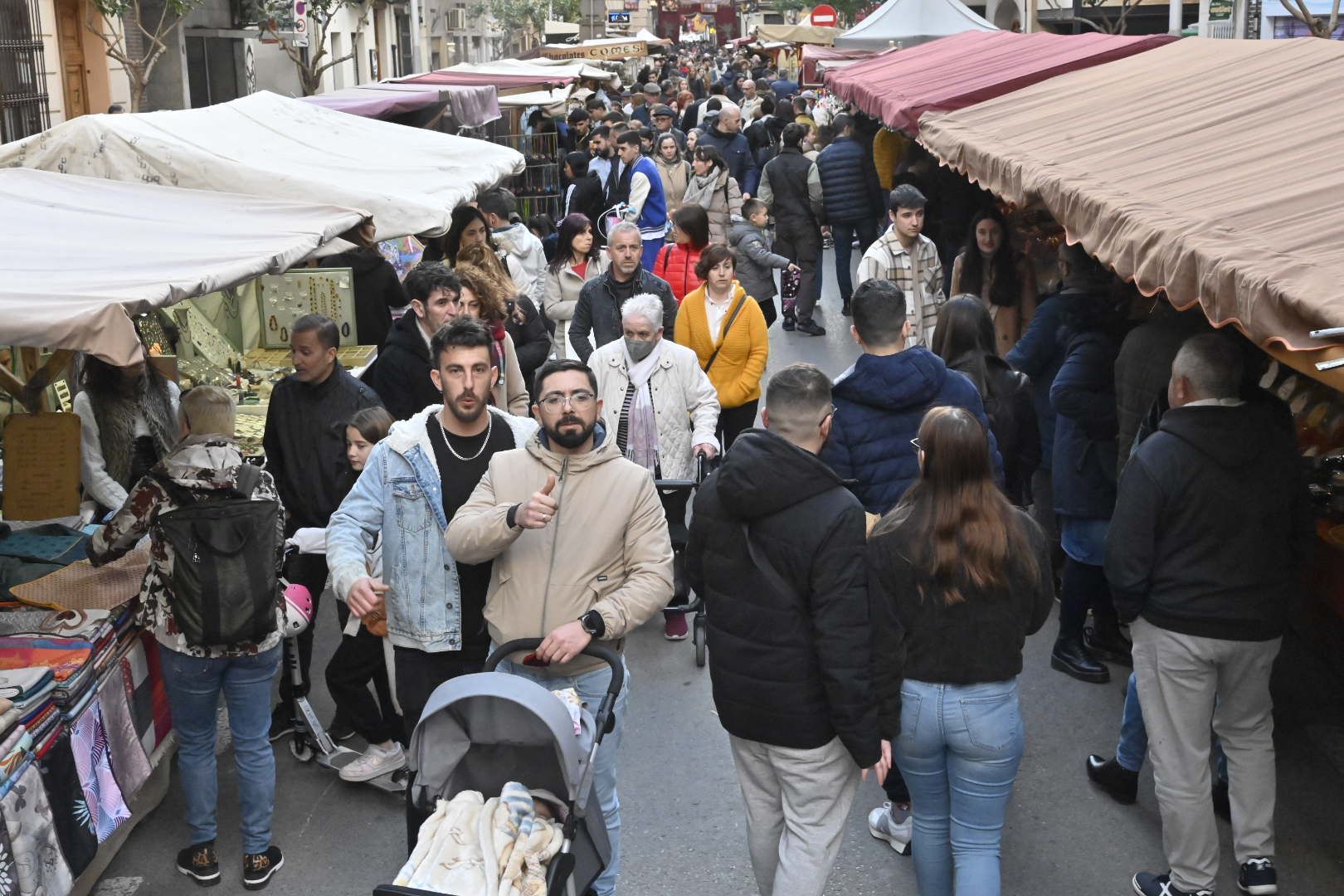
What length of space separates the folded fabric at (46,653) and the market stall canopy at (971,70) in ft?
23.9

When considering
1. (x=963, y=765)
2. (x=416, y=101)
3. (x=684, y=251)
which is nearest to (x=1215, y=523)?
(x=963, y=765)

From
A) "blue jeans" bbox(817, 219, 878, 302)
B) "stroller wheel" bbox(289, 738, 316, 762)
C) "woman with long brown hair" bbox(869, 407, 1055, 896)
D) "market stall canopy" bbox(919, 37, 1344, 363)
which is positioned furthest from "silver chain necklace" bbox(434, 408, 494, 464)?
"blue jeans" bbox(817, 219, 878, 302)

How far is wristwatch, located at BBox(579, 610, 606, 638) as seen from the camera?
4254 mm

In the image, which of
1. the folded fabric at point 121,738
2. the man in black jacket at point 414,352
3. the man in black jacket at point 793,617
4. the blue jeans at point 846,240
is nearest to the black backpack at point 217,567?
the folded fabric at point 121,738

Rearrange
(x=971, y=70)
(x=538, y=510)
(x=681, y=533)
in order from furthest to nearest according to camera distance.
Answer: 1. (x=971, y=70)
2. (x=681, y=533)
3. (x=538, y=510)

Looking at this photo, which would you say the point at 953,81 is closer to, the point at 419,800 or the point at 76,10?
the point at 419,800

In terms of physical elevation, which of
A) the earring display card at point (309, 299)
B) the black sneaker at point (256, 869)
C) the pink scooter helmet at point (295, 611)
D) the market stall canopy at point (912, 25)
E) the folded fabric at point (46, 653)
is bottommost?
the black sneaker at point (256, 869)

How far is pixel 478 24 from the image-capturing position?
68812 mm

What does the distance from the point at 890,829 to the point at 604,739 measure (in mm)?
1610

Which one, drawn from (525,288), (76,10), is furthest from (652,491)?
(76,10)

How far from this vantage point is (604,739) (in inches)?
171

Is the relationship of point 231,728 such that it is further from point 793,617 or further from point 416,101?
point 416,101

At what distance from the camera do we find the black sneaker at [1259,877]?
4.96 metres

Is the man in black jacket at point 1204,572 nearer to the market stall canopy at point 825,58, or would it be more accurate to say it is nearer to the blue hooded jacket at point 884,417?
the blue hooded jacket at point 884,417
